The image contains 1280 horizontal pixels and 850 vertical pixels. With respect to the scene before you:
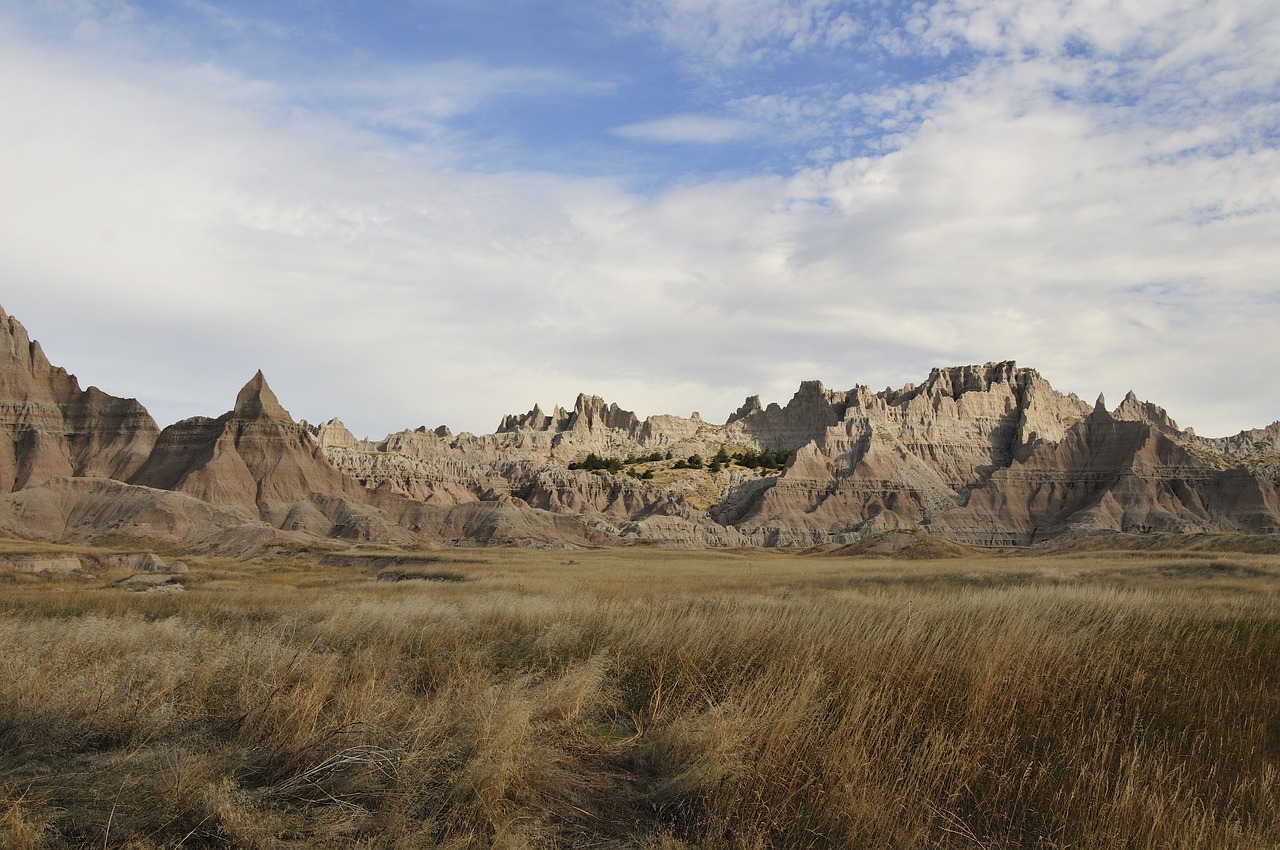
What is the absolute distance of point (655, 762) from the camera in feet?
22.6

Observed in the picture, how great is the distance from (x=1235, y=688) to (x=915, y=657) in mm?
3117

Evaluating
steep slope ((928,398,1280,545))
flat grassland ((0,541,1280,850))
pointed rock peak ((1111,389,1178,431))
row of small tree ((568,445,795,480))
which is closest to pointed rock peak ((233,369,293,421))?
row of small tree ((568,445,795,480))

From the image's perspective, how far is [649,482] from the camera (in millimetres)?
141750

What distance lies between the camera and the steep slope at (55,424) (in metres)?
101

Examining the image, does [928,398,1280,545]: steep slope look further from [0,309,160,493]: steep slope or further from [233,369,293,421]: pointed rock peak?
[0,309,160,493]: steep slope

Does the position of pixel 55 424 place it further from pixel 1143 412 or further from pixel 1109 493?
pixel 1143 412

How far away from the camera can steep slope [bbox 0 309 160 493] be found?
330 ft

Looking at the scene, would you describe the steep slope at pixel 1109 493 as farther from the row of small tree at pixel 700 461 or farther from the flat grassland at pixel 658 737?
the flat grassland at pixel 658 737

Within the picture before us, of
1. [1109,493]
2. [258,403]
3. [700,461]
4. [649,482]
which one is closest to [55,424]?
[258,403]

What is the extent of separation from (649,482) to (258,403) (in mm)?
60765

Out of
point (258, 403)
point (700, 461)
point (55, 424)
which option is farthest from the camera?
point (700, 461)

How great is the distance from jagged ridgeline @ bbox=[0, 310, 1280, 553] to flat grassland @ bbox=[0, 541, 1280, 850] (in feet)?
215

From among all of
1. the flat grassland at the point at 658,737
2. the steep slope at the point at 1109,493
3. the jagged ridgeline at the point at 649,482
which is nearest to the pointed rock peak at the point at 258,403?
the jagged ridgeline at the point at 649,482

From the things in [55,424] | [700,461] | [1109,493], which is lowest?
[1109,493]
